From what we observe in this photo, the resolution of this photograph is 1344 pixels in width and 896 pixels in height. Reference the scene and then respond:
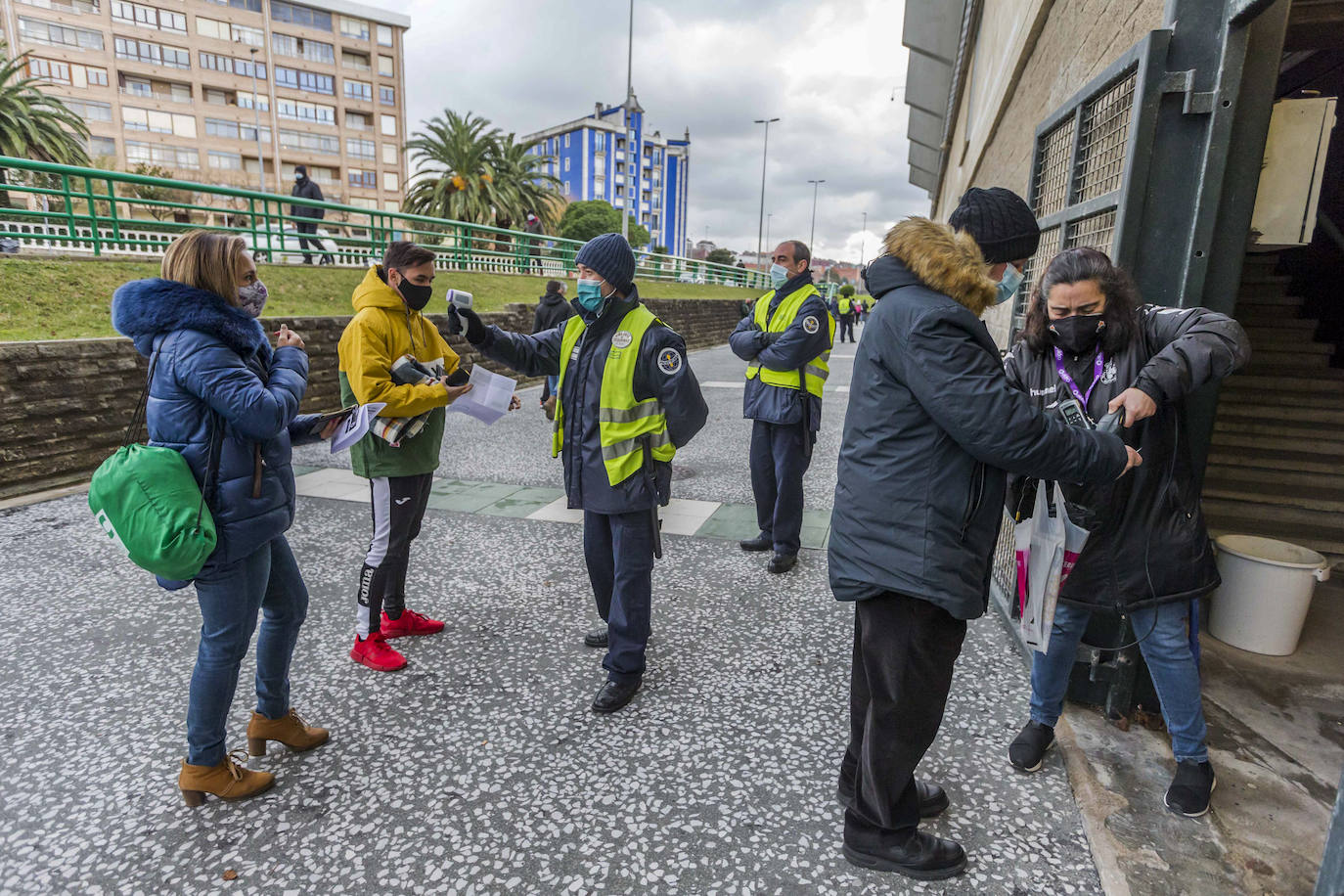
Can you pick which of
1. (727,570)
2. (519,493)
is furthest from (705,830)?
(519,493)

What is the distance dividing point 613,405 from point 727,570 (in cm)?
182

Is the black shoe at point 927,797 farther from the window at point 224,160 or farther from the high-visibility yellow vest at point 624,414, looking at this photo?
the window at point 224,160

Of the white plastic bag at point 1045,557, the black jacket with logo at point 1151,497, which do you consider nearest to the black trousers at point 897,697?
the white plastic bag at point 1045,557

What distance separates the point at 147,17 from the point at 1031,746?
6324 cm

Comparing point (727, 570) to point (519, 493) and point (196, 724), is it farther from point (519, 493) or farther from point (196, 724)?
point (196, 724)

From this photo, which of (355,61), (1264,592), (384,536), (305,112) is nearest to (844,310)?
(1264,592)

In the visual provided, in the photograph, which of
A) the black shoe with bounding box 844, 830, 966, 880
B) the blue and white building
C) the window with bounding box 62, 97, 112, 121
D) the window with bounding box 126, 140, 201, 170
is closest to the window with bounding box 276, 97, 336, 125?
the window with bounding box 126, 140, 201, 170

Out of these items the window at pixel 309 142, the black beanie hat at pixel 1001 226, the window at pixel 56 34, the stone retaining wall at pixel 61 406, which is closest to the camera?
the black beanie hat at pixel 1001 226

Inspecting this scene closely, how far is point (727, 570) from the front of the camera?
14.1 feet

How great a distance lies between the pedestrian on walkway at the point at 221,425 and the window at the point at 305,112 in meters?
59.8

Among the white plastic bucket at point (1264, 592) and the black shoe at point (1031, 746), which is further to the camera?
the white plastic bucket at point (1264, 592)

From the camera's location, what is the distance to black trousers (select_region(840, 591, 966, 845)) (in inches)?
73.4

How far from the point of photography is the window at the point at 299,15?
167 feet

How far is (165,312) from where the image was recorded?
2041 millimetres
